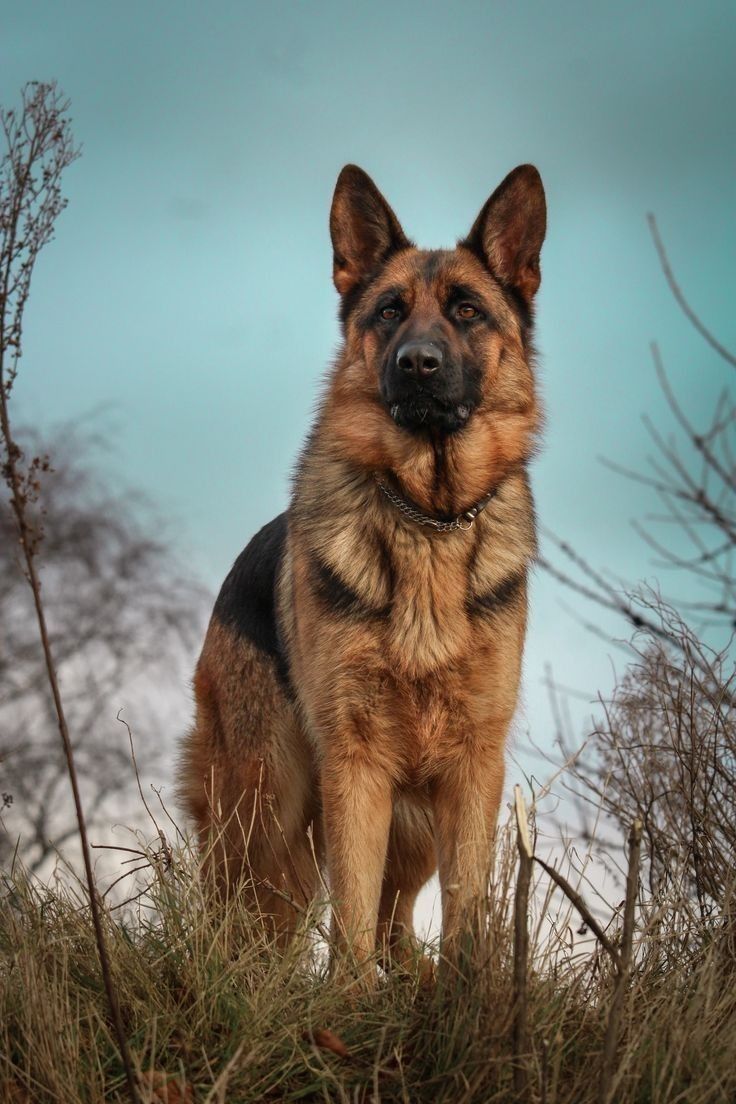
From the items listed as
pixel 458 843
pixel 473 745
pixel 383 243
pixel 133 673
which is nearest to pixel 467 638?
pixel 473 745

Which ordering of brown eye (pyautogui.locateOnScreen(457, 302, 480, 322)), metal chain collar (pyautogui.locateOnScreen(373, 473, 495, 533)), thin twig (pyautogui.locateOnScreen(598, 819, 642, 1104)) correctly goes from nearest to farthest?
1. thin twig (pyautogui.locateOnScreen(598, 819, 642, 1104))
2. metal chain collar (pyautogui.locateOnScreen(373, 473, 495, 533))
3. brown eye (pyautogui.locateOnScreen(457, 302, 480, 322))

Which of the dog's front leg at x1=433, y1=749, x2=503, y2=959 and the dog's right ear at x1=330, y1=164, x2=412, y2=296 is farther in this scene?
the dog's right ear at x1=330, y1=164, x2=412, y2=296

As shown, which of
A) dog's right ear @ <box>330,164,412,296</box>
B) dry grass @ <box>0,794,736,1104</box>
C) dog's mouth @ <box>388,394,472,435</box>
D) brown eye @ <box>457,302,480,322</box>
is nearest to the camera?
dry grass @ <box>0,794,736,1104</box>

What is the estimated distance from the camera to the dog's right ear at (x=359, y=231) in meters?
5.25

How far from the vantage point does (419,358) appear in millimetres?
4512

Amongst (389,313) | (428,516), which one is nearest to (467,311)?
(389,313)

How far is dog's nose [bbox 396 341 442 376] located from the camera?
178 inches

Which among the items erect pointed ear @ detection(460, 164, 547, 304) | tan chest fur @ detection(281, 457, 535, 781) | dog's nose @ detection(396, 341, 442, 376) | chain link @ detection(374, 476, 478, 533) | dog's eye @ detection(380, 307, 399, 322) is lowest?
tan chest fur @ detection(281, 457, 535, 781)

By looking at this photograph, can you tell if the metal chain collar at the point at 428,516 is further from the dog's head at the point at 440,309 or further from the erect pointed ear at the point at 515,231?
the erect pointed ear at the point at 515,231

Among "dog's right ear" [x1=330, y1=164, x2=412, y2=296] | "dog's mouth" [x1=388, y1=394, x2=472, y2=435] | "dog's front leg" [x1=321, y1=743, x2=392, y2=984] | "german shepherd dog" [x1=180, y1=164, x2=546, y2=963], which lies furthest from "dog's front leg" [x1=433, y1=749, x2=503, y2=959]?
"dog's right ear" [x1=330, y1=164, x2=412, y2=296]

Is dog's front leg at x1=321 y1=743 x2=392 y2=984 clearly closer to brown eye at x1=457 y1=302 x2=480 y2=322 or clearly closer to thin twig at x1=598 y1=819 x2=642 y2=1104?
thin twig at x1=598 y1=819 x2=642 y2=1104

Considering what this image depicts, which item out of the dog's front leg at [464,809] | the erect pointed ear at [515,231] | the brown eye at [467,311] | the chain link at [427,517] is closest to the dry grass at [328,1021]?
the dog's front leg at [464,809]

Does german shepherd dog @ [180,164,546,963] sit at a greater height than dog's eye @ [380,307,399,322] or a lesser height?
lesser

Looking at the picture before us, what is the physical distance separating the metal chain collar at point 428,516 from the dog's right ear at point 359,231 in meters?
1.04
